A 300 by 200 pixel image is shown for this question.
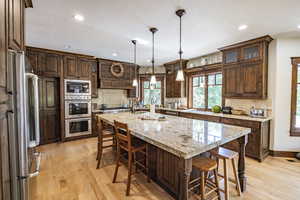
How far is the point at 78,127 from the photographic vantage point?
4.64 meters

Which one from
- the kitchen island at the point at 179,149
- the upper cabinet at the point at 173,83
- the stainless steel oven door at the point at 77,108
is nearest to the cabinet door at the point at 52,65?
the stainless steel oven door at the point at 77,108

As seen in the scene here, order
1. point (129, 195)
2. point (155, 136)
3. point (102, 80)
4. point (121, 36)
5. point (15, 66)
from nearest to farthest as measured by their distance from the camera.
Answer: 1. point (15, 66)
2. point (155, 136)
3. point (129, 195)
4. point (121, 36)
5. point (102, 80)

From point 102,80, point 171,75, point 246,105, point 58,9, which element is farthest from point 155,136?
point 171,75

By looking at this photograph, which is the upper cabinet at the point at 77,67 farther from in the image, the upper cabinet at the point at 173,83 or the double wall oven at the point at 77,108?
the upper cabinet at the point at 173,83

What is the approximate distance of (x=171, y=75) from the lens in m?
5.82

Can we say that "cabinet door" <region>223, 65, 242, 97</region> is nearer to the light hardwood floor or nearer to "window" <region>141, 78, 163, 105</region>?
→ the light hardwood floor

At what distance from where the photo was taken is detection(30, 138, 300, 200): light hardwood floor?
2.10 metres

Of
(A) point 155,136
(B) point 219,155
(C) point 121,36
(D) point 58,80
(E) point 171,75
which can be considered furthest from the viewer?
(E) point 171,75

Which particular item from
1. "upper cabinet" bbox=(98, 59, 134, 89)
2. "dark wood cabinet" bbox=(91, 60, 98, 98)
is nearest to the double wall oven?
"dark wood cabinet" bbox=(91, 60, 98, 98)

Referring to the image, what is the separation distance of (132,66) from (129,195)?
4707 mm

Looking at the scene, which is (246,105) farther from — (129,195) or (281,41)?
(129,195)

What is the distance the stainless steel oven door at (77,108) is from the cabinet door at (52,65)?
0.90m

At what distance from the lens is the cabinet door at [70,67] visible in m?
4.45

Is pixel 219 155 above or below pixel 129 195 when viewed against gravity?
above
